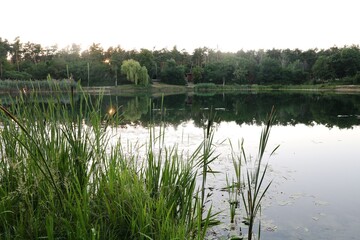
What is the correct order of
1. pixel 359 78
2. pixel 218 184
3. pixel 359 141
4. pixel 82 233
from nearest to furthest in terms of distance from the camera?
pixel 82 233 → pixel 218 184 → pixel 359 141 → pixel 359 78

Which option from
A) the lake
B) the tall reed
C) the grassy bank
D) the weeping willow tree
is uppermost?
the weeping willow tree

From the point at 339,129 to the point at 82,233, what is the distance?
52.1 ft

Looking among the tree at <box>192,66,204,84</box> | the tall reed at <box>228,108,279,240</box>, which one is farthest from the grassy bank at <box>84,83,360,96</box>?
the tall reed at <box>228,108,279,240</box>

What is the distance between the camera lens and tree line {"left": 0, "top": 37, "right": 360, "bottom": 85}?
2505 inches

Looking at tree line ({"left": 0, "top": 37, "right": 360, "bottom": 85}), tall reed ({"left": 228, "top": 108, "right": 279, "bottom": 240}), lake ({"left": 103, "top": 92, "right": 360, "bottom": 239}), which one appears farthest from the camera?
tree line ({"left": 0, "top": 37, "right": 360, "bottom": 85})

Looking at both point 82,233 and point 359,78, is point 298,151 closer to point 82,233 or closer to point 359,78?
point 82,233

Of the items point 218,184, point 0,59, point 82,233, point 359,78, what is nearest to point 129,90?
point 0,59

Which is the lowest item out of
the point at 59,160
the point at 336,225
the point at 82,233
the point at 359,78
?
the point at 336,225

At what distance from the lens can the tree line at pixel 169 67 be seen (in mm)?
63625

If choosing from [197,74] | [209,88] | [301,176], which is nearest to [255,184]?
[301,176]

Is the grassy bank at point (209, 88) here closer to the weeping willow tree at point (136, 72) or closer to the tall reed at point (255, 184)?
the weeping willow tree at point (136, 72)

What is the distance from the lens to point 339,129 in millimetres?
15367

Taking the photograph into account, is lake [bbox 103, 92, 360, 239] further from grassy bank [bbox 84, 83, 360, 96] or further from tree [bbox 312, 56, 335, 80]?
tree [bbox 312, 56, 335, 80]

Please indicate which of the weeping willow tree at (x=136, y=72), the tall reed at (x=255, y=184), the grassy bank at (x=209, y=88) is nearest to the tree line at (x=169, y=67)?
the weeping willow tree at (x=136, y=72)
